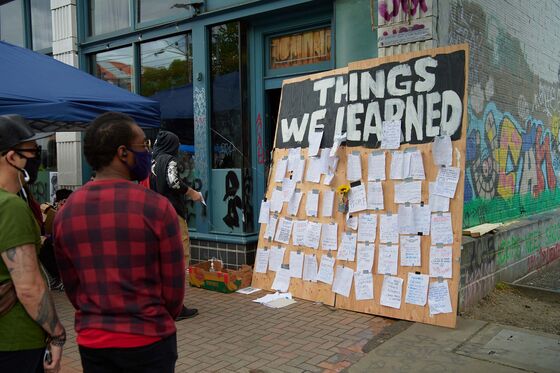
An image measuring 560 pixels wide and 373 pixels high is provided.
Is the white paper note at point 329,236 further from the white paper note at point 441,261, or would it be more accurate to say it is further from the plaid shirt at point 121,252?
the plaid shirt at point 121,252

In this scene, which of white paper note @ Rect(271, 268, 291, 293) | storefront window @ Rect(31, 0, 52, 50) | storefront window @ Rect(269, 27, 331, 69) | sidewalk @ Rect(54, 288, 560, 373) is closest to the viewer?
sidewalk @ Rect(54, 288, 560, 373)

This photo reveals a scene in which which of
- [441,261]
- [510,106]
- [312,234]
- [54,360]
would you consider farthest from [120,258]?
[510,106]

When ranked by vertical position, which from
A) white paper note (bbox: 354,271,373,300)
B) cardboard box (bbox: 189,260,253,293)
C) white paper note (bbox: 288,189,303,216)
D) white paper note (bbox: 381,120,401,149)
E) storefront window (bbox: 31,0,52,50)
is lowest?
cardboard box (bbox: 189,260,253,293)

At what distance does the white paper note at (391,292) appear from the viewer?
5043 millimetres

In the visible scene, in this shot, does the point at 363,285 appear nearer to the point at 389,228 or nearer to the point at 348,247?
the point at 348,247

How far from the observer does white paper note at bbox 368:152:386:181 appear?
5285 millimetres

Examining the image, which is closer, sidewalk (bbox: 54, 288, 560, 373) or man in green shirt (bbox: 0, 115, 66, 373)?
man in green shirt (bbox: 0, 115, 66, 373)

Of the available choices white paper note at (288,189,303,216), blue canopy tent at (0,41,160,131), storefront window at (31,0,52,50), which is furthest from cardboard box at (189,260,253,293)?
storefront window at (31,0,52,50)

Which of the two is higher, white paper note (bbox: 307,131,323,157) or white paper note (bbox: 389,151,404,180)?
white paper note (bbox: 307,131,323,157)

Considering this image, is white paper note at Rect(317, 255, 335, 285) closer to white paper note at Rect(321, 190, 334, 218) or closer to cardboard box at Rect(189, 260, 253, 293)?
white paper note at Rect(321, 190, 334, 218)

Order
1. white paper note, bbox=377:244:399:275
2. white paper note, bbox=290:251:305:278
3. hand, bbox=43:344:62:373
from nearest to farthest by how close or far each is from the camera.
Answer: hand, bbox=43:344:62:373 → white paper note, bbox=377:244:399:275 → white paper note, bbox=290:251:305:278

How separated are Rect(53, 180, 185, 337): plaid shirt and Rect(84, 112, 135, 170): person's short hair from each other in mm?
100

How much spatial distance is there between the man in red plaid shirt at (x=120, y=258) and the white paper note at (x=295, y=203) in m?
3.92

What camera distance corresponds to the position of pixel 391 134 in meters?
5.27
